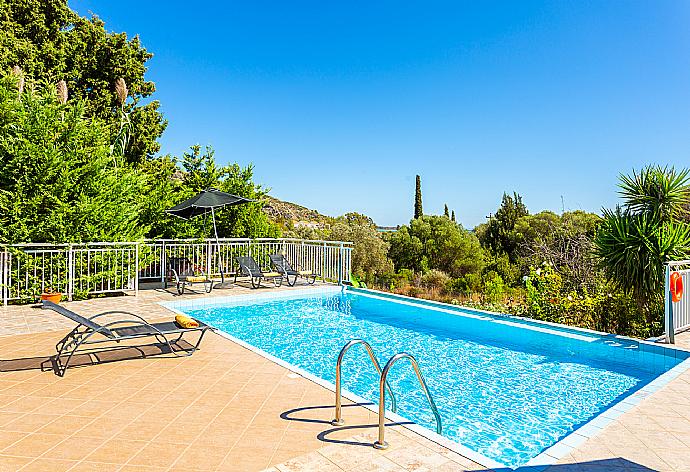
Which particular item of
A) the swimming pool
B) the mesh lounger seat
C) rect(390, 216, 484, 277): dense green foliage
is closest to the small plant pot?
the swimming pool

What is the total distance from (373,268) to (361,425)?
61.7 feet

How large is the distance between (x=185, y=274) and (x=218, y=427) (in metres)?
7.87

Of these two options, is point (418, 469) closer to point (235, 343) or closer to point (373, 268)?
point (235, 343)

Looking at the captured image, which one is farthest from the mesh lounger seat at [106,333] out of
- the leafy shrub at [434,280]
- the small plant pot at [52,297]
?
the leafy shrub at [434,280]

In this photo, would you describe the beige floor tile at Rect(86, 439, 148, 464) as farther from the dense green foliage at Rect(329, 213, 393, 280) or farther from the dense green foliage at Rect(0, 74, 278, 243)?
the dense green foliage at Rect(329, 213, 393, 280)

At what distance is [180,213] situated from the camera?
11.6 meters

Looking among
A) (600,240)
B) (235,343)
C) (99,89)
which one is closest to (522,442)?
(235,343)

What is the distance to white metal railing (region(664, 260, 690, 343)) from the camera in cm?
618

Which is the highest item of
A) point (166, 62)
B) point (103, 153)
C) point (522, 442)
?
point (166, 62)

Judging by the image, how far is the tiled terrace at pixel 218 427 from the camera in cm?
302

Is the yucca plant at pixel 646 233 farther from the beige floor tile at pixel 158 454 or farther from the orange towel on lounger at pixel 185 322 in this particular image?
the beige floor tile at pixel 158 454

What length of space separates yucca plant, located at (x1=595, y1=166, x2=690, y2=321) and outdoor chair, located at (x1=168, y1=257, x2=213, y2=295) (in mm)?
8130

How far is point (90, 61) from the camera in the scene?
19500 mm

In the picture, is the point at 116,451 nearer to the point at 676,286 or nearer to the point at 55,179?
the point at 676,286
